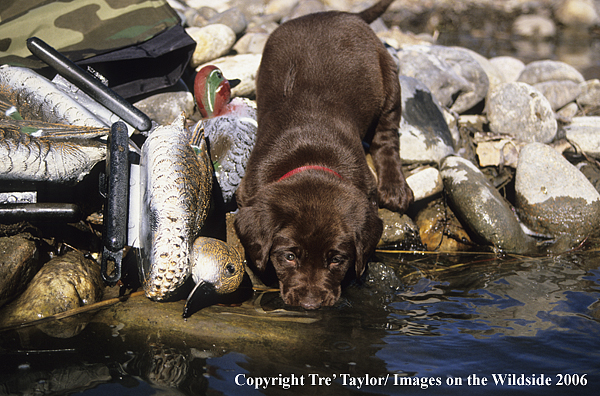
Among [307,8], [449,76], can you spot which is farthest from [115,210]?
[307,8]

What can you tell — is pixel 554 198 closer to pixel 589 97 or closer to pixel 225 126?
pixel 225 126

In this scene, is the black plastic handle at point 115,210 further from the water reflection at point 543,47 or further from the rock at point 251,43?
the water reflection at point 543,47

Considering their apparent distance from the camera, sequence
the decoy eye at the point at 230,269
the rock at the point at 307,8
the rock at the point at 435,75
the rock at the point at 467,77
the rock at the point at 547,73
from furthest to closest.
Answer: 1. the rock at the point at 307,8
2. the rock at the point at 547,73
3. the rock at the point at 467,77
4. the rock at the point at 435,75
5. the decoy eye at the point at 230,269

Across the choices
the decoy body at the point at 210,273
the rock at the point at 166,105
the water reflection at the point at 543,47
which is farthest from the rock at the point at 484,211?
the water reflection at the point at 543,47

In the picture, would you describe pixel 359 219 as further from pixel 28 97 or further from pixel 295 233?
pixel 28 97

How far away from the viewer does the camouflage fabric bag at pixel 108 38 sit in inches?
169

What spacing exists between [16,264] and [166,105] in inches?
90.6

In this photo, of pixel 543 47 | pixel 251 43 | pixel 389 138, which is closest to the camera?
pixel 389 138

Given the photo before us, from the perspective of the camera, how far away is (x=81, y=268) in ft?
10.0

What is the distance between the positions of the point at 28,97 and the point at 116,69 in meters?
0.94

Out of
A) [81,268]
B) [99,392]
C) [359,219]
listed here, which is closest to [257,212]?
[359,219]

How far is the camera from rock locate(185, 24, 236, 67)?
5.55 m

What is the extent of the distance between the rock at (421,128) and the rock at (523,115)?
2.81ft

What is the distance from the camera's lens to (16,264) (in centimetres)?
284
